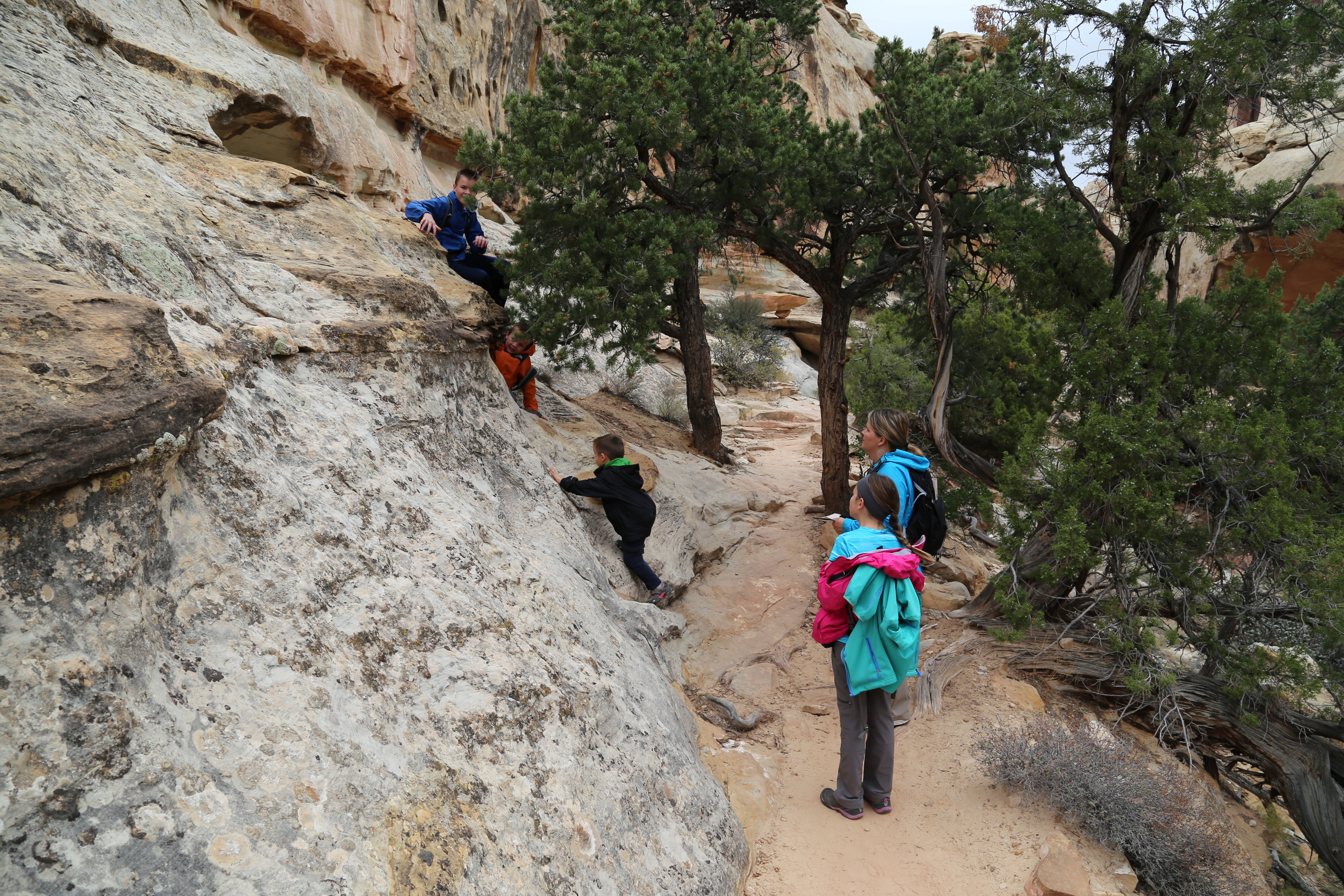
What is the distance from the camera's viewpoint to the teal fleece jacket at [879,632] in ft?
10.9

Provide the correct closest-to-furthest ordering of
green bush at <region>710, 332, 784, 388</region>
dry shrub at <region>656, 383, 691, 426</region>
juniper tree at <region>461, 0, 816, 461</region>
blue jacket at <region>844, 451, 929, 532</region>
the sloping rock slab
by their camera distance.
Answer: the sloping rock slab
blue jacket at <region>844, 451, 929, 532</region>
juniper tree at <region>461, 0, 816, 461</region>
dry shrub at <region>656, 383, 691, 426</region>
green bush at <region>710, 332, 784, 388</region>

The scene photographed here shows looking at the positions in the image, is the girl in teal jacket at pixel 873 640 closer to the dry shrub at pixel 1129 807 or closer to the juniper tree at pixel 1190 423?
the dry shrub at pixel 1129 807

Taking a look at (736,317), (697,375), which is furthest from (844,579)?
(736,317)

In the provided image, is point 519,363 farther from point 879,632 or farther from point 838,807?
point 838,807

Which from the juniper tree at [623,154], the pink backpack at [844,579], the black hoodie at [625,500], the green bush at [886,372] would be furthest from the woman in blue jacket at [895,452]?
the green bush at [886,372]

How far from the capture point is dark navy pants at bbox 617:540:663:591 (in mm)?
5211

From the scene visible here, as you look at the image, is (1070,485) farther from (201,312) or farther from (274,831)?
(201,312)

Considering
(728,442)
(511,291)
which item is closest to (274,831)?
(511,291)

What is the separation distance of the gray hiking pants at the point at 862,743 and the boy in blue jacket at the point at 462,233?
3.75m

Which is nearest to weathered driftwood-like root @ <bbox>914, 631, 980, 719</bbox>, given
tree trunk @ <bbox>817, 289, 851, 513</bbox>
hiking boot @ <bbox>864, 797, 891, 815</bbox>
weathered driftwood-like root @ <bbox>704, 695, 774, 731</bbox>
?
weathered driftwood-like root @ <bbox>704, 695, 774, 731</bbox>

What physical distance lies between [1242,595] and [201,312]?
→ 605 centimetres

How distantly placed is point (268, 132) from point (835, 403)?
6.58 metres

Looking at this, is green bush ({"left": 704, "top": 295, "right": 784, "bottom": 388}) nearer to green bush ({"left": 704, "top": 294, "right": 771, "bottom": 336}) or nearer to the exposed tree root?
green bush ({"left": 704, "top": 294, "right": 771, "bottom": 336})

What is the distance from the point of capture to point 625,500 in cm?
507
